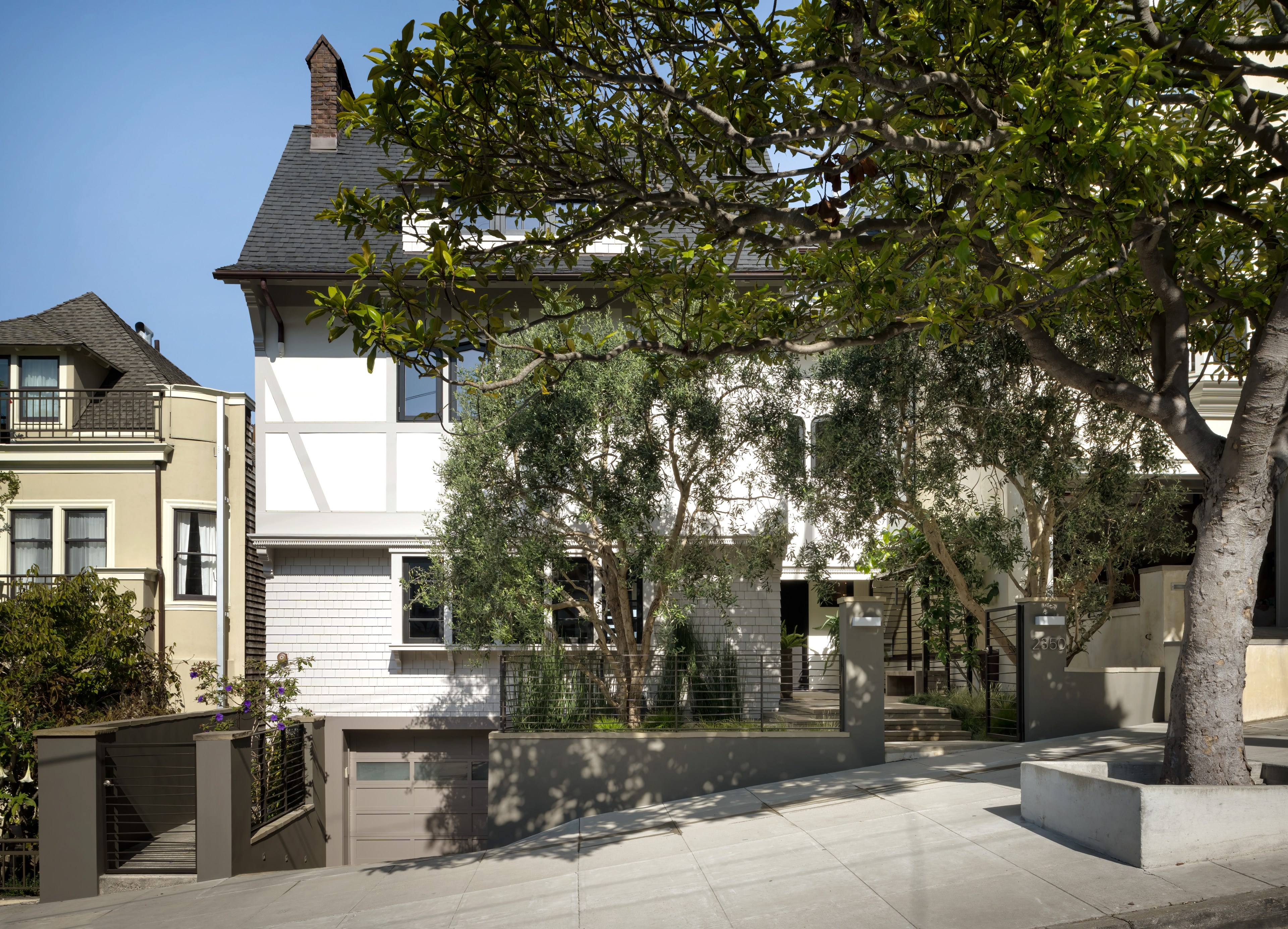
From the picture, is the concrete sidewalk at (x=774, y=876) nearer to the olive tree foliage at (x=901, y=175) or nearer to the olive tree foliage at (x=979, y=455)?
the olive tree foliage at (x=901, y=175)

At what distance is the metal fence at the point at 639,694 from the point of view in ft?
40.1

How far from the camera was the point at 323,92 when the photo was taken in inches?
712

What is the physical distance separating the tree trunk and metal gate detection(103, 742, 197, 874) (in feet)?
28.2

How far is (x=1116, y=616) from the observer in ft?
53.0

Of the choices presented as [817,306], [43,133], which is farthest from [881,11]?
[43,133]

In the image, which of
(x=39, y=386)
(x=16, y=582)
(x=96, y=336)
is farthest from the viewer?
(x=96, y=336)

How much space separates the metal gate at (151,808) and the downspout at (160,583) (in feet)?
15.9

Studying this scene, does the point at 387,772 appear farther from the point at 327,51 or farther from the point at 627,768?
the point at 327,51

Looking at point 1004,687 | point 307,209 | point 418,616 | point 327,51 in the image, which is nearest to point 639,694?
point 418,616

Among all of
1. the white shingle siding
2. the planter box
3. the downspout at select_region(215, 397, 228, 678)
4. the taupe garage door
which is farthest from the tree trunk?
the downspout at select_region(215, 397, 228, 678)

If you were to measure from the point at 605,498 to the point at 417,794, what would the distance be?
6568 millimetres

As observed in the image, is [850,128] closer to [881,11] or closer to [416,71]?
[881,11]

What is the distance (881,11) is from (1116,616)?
12022mm

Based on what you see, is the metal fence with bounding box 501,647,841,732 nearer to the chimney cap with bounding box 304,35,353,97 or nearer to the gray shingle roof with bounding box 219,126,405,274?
the gray shingle roof with bounding box 219,126,405,274
